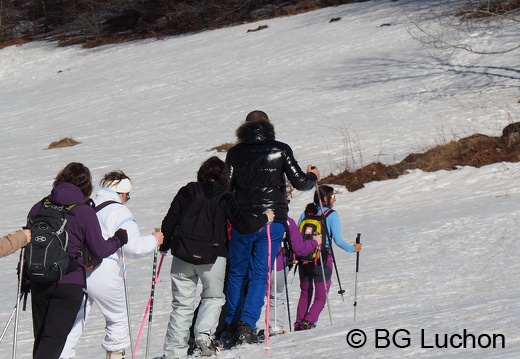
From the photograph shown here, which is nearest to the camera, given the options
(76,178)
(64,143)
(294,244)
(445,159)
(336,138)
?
(76,178)

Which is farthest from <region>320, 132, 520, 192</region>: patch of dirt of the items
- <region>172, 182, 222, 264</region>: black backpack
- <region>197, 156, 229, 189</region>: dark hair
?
<region>172, 182, 222, 264</region>: black backpack

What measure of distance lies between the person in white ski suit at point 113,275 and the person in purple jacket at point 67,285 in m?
0.25

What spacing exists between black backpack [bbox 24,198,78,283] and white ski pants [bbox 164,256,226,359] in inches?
40.3

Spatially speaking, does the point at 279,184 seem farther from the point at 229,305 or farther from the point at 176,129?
the point at 176,129

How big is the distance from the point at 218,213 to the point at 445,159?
33.4ft

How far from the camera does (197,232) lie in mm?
6180

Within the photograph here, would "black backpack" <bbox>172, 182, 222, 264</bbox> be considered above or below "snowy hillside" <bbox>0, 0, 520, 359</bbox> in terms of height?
above

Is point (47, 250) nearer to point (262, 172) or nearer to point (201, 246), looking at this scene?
point (201, 246)

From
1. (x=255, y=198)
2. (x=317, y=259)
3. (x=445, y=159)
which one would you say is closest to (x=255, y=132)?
(x=255, y=198)

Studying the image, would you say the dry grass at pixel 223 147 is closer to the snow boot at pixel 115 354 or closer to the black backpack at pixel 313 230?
the black backpack at pixel 313 230

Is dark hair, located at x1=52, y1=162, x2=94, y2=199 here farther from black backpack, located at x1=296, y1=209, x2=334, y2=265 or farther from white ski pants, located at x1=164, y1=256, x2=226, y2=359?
black backpack, located at x1=296, y1=209, x2=334, y2=265

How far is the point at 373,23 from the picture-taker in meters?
28.7

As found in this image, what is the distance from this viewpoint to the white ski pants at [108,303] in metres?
5.94

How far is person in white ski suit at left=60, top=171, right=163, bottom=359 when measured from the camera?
19.5 feet
